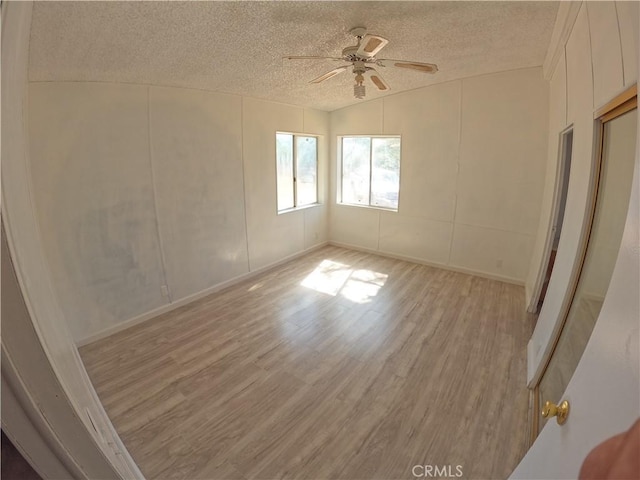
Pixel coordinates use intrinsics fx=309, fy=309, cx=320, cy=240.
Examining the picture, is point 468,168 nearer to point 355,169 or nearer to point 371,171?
point 371,171

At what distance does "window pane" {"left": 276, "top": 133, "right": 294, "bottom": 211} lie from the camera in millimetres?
5004

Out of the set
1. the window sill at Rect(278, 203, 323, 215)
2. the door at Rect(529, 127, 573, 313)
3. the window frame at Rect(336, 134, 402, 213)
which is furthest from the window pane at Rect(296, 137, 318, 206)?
the door at Rect(529, 127, 573, 313)

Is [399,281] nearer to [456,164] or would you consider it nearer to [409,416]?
[456,164]

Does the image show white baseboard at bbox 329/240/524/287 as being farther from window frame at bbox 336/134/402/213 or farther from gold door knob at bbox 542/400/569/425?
gold door knob at bbox 542/400/569/425

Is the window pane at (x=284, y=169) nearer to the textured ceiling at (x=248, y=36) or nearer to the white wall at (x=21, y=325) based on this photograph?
the textured ceiling at (x=248, y=36)

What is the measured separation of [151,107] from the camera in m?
3.22

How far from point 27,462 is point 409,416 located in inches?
85.0

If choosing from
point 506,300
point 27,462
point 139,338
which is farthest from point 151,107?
point 506,300

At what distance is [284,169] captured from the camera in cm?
517

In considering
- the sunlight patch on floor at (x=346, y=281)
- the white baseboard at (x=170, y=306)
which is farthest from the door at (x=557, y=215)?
the white baseboard at (x=170, y=306)

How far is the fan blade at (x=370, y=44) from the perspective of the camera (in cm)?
210

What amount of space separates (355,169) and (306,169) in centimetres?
93

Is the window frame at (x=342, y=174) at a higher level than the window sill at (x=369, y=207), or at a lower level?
higher

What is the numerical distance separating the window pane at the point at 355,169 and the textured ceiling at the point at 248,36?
2206 mm
